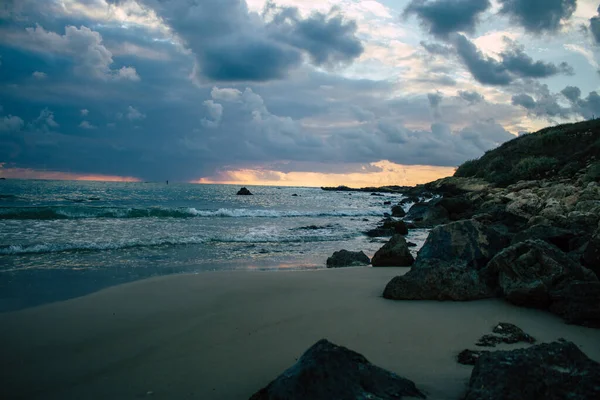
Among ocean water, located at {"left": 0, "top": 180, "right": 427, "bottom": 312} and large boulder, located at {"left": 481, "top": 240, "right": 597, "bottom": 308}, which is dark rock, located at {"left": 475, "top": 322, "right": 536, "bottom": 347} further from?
ocean water, located at {"left": 0, "top": 180, "right": 427, "bottom": 312}

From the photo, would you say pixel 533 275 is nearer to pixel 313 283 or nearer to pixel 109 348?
pixel 313 283

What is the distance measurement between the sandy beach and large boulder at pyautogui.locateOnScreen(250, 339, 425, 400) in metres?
0.42

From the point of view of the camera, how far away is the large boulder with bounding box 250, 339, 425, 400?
2.46m

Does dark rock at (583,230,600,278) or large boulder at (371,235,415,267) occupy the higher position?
dark rock at (583,230,600,278)

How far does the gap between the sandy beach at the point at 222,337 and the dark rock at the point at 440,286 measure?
0.21 meters

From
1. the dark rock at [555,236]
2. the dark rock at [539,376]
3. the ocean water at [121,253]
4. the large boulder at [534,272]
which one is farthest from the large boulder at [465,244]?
the dark rock at [539,376]

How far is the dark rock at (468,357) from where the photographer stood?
11.4ft

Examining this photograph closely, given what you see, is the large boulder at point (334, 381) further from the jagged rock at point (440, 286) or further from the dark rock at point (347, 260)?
the dark rock at point (347, 260)

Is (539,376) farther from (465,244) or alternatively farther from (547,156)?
(547,156)

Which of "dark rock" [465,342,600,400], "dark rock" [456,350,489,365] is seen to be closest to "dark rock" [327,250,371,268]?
"dark rock" [456,350,489,365]

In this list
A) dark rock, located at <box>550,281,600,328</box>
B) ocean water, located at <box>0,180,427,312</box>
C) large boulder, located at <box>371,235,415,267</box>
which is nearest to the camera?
dark rock, located at <box>550,281,600,328</box>

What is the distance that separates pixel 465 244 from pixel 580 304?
2.69 meters

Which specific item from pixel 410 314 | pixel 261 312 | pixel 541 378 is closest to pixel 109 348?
pixel 261 312

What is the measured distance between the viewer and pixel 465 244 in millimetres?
7152
